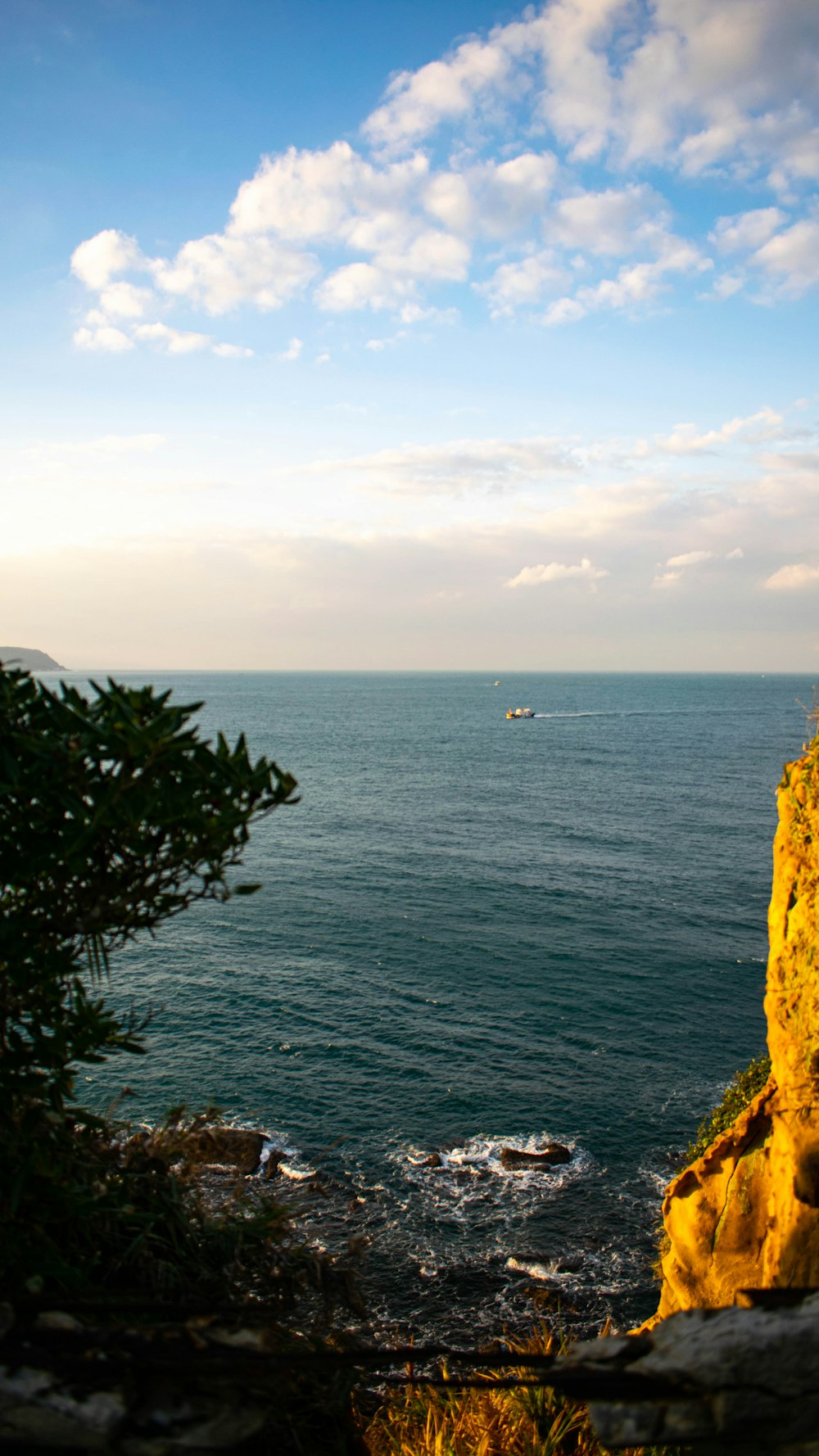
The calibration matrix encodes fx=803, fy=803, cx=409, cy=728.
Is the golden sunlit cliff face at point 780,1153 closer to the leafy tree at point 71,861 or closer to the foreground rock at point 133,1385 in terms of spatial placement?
the foreground rock at point 133,1385

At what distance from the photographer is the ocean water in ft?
90.7

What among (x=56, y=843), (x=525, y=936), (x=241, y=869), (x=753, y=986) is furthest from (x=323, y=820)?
(x=56, y=843)

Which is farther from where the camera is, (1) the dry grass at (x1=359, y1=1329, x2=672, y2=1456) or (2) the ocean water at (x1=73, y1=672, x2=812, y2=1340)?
(2) the ocean water at (x1=73, y1=672, x2=812, y2=1340)

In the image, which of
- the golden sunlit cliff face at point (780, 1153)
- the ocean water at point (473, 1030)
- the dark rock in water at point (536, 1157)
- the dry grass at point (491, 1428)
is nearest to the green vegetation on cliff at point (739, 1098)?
the ocean water at point (473, 1030)

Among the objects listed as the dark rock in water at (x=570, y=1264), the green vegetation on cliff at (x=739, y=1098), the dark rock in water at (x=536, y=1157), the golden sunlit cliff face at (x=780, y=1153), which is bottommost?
the dark rock in water at (x=570, y=1264)

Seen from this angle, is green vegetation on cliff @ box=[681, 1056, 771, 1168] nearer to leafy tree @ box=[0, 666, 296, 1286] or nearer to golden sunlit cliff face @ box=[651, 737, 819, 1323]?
golden sunlit cliff face @ box=[651, 737, 819, 1323]

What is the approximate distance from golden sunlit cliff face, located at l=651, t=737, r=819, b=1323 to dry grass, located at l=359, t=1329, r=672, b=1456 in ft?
10.2

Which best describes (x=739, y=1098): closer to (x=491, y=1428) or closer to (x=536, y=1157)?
(x=536, y=1157)

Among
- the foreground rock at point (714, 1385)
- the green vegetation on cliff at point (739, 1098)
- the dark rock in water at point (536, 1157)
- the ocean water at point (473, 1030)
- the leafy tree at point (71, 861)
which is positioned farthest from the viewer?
the dark rock in water at point (536, 1157)

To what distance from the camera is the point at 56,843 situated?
6832 mm

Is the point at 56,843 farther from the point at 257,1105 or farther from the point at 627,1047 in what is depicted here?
the point at 627,1047

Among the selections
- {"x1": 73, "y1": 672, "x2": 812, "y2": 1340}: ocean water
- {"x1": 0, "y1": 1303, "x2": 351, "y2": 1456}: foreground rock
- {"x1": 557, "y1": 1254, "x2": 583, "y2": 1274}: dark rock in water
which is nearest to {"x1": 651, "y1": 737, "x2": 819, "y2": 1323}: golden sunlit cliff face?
{"x1": 73, "y1": 672, "x2": 812, "y2": 1340}: ocean water

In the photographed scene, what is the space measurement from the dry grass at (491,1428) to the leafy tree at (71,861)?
746 cm

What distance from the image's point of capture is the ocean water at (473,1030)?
90.7ft
